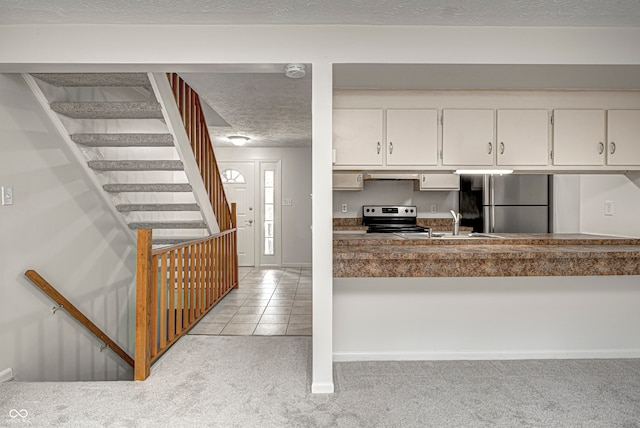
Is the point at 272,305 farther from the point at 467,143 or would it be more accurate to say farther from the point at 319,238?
the point at 467,143

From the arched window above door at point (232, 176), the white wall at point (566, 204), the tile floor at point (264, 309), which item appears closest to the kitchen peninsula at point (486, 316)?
the tile floor at point (264, 309)

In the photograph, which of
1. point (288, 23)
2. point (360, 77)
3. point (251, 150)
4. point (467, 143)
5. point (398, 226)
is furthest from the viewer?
point (251, 150)

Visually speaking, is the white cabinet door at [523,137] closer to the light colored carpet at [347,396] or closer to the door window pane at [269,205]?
the light colored carpet at [347,396]

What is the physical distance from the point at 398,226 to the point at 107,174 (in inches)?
135

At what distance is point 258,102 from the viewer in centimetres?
412

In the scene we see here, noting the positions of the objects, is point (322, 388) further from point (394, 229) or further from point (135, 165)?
point (394, 229)

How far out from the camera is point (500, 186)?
4.16m

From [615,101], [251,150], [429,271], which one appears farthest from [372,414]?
[251,150]

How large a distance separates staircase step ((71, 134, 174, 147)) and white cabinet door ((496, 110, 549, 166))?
2.54m

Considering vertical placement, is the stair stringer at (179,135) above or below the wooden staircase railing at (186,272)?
above

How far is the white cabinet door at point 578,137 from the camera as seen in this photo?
2748 mm

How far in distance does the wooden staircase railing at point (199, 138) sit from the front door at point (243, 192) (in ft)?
7.22

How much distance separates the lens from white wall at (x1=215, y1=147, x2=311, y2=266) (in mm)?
6988

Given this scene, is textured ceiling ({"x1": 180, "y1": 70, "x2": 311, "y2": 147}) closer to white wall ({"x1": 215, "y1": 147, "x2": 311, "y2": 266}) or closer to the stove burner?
white wall ({"x1": 215, "y1": 147, "x2": 311, "y2": 266})
